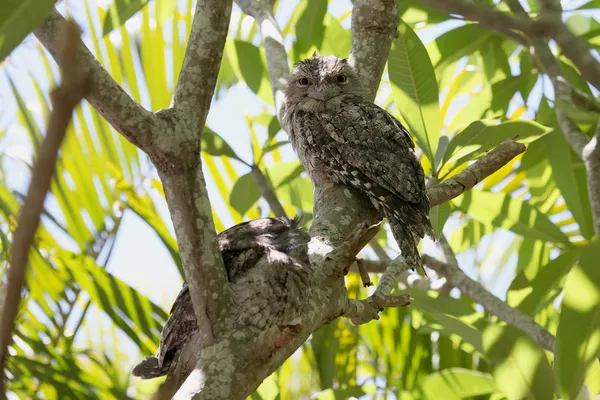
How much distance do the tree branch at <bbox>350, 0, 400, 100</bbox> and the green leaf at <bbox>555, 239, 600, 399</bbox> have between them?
116 centimetres

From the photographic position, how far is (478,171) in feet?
6.28

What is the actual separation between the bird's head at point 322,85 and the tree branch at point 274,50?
0.29 m

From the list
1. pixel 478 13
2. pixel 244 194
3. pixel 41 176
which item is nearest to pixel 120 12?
pixel 244 194

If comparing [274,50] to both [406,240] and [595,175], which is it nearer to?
[406,240]

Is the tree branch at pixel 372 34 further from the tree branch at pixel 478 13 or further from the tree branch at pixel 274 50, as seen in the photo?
the tree branch at pixel 478 13

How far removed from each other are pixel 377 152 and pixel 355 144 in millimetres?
106

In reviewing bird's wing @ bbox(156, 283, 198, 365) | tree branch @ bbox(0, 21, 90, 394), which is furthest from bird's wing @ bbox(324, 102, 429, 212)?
tree branch @ bbox(0, 21, 90, 394)

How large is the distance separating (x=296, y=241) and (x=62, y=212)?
1311mm

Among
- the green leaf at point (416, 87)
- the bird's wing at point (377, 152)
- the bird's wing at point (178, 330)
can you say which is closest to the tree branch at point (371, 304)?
the bird's wing at point (178, 330)

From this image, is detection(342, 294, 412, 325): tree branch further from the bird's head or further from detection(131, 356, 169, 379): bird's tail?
the bird's head

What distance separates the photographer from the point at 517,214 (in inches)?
99.0

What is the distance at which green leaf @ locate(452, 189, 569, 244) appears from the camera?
252 cm

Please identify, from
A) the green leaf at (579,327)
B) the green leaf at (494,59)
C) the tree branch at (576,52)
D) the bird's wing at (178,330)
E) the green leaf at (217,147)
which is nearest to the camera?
the tree branch at (576,52)

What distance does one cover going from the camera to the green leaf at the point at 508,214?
2516mm
